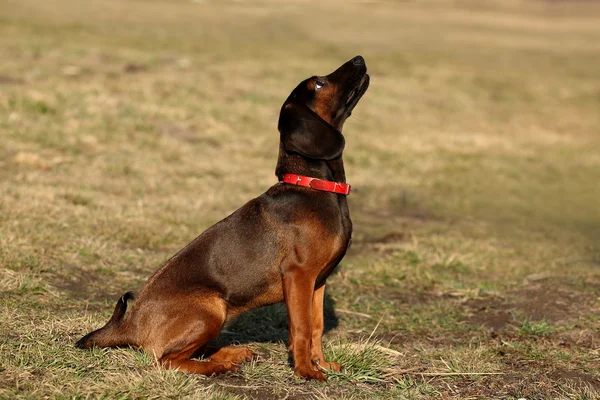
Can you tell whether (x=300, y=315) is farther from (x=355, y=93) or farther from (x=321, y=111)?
(x=355, y=93)

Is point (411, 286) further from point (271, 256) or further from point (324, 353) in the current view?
point (271, 256)

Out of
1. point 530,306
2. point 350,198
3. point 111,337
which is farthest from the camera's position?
point 350,198

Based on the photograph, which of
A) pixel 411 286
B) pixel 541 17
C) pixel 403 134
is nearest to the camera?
pixel 411 286

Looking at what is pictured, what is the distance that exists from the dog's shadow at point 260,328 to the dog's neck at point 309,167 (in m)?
1.58

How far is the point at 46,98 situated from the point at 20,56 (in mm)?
5673

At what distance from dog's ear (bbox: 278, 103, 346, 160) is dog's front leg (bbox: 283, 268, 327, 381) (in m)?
0.83

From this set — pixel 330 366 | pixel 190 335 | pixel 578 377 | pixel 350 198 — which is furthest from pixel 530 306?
pixel 350 198

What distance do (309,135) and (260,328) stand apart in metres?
2.15

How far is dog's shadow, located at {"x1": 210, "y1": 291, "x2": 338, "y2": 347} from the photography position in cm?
654

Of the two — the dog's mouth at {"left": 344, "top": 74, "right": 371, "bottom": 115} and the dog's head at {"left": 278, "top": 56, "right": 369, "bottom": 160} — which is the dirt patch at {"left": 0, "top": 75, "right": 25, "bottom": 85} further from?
the dog's mouth at {"left": 344, "top": 74, "right": 371, "bottom": 115}

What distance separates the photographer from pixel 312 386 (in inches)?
203

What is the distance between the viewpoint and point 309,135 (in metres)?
5.43

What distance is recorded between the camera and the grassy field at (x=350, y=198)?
5629 mm

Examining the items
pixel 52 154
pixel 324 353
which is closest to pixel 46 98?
pixel 52 154
